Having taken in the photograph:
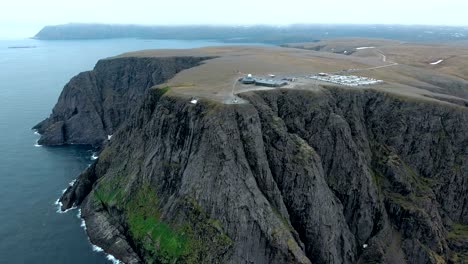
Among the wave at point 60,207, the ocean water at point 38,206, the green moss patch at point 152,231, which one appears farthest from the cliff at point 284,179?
the ocean water at point 38,206

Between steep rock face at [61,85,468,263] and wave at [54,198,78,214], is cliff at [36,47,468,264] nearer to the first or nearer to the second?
steep rock face at [61,85,468,263]

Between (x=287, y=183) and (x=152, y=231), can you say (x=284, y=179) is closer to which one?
(x=287, y=183)

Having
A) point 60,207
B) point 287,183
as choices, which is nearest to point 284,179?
point 287,183

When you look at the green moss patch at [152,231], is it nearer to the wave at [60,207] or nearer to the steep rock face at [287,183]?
the steep rock face at [287,183]

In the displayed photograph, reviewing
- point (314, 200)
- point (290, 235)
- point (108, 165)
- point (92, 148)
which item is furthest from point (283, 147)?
point (92, 148)

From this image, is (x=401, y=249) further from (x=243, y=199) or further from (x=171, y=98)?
(x=171, y=98)

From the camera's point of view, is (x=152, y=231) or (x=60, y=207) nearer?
(x=152, y=231)

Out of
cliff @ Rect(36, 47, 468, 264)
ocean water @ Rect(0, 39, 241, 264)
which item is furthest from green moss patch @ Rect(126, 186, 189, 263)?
ocean water @ Rect(0, 39, 241, 264)

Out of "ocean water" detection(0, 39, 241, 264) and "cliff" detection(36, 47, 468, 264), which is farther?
"ocean water" detection(0, 39, 241, 264)
